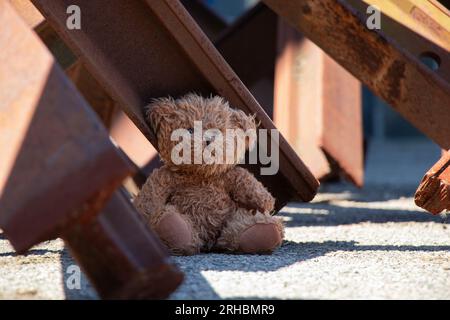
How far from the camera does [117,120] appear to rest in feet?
16.9

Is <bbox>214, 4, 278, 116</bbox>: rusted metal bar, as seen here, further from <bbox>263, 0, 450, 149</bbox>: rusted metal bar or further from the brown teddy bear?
the brown teddy bear

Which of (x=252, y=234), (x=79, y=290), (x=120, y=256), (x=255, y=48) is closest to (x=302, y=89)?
(x=255, y=48)

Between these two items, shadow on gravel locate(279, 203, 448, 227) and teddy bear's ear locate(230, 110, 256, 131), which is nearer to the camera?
teddy bear's ear locate(230, 110, 256, 131)

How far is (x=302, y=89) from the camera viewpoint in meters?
5.39

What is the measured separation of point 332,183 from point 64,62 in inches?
123

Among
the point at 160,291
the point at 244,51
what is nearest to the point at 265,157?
the point at 160,291

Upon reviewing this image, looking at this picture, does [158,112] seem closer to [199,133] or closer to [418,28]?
[199,133]

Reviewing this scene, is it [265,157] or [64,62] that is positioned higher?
[64,62]

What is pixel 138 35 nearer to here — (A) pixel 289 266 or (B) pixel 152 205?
(B) pixel 152 205

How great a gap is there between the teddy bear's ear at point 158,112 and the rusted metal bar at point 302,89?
78.1 inches

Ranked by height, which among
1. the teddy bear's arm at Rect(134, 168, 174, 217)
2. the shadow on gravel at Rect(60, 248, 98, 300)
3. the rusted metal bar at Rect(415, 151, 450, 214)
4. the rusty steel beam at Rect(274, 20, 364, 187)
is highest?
the shadow on gravel at Rect(60, 248, 98, 300)

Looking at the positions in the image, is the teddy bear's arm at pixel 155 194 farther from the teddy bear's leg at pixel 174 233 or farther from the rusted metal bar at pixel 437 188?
the rusted metal bar at pixel 437 188

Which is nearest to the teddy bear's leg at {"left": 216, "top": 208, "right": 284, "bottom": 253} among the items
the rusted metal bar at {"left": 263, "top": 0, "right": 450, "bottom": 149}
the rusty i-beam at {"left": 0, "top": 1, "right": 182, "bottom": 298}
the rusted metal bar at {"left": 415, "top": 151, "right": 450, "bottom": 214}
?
the rusted metal bar at {"left": 415, "top": 151, "right": 450, "bottom": 214}

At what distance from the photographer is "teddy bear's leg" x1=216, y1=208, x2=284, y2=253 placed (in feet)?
9.30
